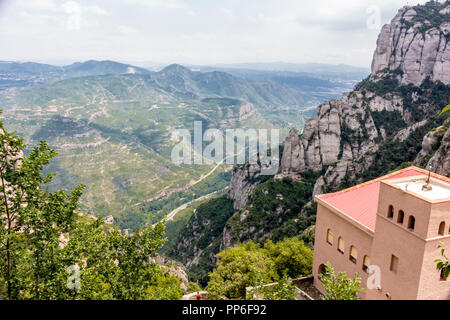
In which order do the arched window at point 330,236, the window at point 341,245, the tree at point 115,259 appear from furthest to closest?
the arched window at point 330,236 < the window at point 341,245 < the tree at point 115,259

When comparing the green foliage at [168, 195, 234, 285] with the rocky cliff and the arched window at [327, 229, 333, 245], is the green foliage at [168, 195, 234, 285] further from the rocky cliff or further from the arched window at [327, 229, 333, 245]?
the arched window at [327, 229, 333, 245]

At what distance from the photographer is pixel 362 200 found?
24.4 m

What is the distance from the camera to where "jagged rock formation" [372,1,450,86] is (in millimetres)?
104688

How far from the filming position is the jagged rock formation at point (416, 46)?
10469cm

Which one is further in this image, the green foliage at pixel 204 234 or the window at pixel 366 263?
the green foliage at pixel 204 234

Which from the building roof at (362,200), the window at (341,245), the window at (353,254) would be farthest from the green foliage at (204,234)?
the window at (353,254)

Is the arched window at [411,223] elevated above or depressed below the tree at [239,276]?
above

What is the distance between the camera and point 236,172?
125 metres

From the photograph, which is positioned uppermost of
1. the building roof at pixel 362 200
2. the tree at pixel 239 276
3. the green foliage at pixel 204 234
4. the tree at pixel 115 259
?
the building roof at pixel 362 200

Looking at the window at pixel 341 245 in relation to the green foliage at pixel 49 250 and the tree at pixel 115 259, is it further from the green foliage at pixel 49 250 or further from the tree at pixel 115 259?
the green foliage at pixel 49 250

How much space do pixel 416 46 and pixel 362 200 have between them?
114 meters

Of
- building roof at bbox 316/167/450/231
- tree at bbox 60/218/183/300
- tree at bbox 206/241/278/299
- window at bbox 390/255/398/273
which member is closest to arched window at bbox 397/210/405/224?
window at bbox 390/255/398/273

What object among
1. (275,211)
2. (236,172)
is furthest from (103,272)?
(236,172)

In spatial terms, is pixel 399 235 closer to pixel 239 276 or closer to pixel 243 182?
pixel 239 276
